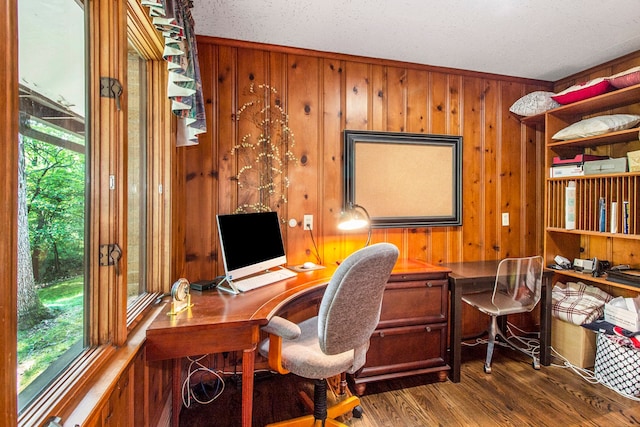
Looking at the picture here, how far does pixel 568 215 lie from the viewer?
2664mm

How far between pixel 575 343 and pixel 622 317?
0.38 metres

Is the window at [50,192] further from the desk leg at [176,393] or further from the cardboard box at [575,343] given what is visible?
the cardboard box at [575,343]

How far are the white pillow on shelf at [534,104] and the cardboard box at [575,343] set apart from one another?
1737 millimetres

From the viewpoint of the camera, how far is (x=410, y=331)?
2.22m

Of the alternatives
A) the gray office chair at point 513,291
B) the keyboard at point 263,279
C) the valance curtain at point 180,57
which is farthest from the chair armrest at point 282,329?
the gray office chair at point 513,291

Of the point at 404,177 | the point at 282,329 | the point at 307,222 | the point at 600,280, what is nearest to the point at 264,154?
the point at 307,222

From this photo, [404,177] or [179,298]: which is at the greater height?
[404,177]

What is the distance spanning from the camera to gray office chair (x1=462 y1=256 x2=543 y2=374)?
2340mm

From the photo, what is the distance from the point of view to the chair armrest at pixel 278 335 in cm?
153

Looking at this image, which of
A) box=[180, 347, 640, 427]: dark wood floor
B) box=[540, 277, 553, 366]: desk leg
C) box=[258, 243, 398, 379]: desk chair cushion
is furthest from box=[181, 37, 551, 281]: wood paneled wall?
box=[258, 243, 398, 379]: desk chair cushion

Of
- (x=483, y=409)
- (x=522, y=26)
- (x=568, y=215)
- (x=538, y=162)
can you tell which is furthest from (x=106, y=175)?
(x=538, y=162)

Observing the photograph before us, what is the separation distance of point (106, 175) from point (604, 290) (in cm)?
349

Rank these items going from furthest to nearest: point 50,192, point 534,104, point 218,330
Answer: point 534,104
point 218,330
point 50,192

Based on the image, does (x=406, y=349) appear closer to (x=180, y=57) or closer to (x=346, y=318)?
(x=346, y=318)
